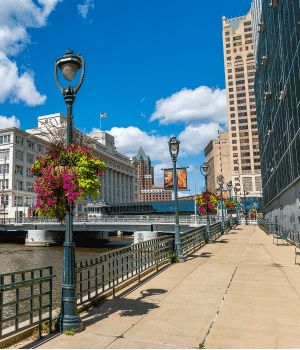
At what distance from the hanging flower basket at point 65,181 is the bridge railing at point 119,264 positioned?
1.44 m

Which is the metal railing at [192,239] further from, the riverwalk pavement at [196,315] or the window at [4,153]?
the window at [4,153]

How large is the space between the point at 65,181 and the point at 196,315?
391cm

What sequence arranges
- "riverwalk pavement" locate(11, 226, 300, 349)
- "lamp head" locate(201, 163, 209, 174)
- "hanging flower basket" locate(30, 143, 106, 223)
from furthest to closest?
"lamp head" locate(201, 163, 209, 174) < "hanging flower basket" locate(30, 143, 106, 223) < "riverwalk pavement" locate(11, 226, 300, 349)

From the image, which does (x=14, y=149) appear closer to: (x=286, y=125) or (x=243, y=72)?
(x=286, y=125)

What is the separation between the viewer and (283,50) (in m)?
22.4

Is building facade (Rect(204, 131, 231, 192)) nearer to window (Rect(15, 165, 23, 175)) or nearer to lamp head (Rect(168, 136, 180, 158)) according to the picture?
window (Rect(15, 165, 23, 175))

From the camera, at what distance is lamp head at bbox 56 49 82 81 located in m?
6.17

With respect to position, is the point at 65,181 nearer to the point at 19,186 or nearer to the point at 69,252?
the point at 69,252

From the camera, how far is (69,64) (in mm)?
6195

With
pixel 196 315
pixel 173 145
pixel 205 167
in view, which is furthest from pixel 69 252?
pixel 205 167

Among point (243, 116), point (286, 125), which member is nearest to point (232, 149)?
point (243, 116)

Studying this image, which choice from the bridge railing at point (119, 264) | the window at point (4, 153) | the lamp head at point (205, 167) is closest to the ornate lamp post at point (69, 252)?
the bridge railing at point (119, 264)

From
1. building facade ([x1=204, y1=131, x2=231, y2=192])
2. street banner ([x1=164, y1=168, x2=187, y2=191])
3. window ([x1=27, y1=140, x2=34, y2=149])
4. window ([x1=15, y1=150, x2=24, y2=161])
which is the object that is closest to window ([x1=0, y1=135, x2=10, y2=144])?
window ([x1=15, y1=150, x2=24, y2=161])

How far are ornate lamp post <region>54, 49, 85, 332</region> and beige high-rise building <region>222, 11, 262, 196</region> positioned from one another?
124m
